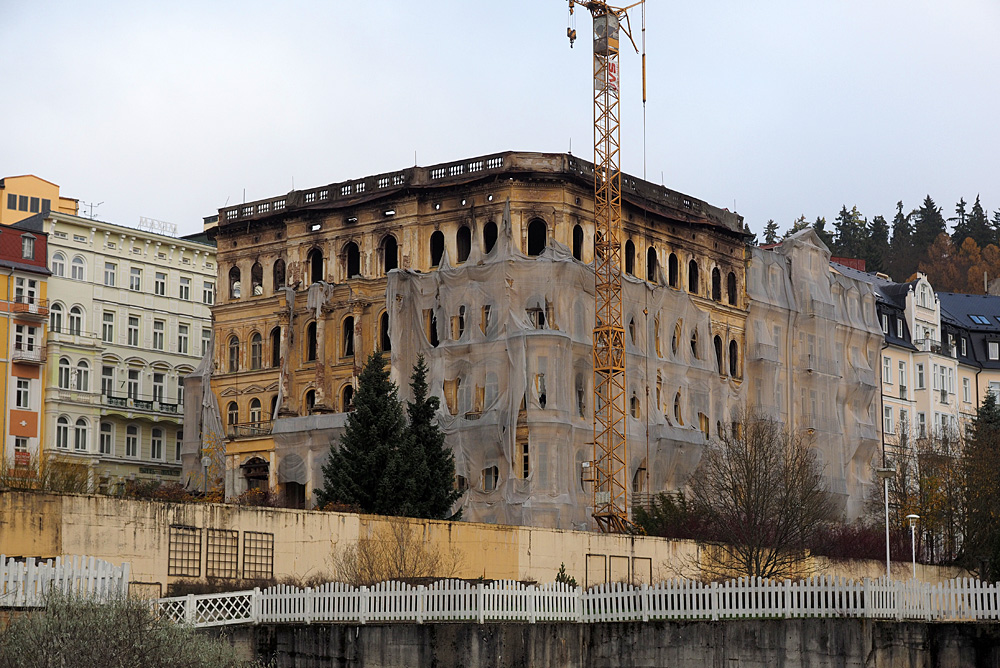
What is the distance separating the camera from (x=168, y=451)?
3506 inches

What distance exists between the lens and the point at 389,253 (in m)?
77.9

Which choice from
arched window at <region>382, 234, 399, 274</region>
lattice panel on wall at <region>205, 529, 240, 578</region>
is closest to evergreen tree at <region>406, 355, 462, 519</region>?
arched window at <region>382, 234, 399, 274</region>

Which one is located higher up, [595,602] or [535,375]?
[535,375]

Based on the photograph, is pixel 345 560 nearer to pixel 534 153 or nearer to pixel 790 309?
pixel 534 153

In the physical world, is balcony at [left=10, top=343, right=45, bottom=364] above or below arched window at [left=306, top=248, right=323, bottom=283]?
below

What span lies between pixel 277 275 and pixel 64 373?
456 inches

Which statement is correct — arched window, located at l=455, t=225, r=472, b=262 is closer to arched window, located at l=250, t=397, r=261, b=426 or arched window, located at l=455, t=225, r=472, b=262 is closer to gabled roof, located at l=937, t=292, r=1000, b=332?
arched window, located at l=250, t=397, r=261, b=426

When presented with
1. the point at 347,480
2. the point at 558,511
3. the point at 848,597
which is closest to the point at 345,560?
the point at 347,480

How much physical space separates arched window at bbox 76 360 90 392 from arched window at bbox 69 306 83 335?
1650mm

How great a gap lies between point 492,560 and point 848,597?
1830 centimetres

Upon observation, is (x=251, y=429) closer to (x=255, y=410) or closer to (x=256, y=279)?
(x=255, y=410)

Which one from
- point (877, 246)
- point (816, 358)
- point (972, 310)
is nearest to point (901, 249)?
point (877, 246)

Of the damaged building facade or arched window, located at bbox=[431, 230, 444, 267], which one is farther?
arched window, located at bbox=[431, 230, 444, 267]

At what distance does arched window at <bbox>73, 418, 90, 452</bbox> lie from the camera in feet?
272
